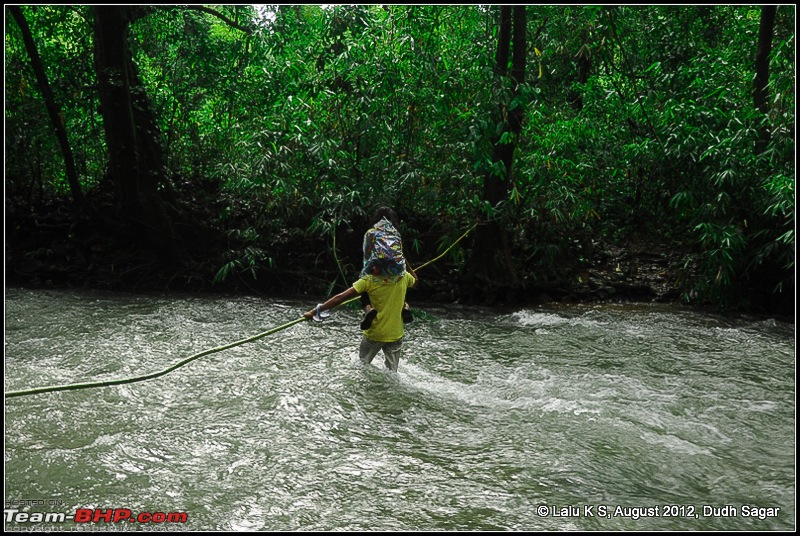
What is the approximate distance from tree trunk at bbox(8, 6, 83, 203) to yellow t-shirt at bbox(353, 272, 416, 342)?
613 cm

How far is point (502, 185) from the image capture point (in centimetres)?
884

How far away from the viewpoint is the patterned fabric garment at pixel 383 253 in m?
5.08

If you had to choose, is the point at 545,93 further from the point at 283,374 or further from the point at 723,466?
the point at 723,466

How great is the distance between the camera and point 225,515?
3.23m

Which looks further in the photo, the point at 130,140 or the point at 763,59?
the point at 130,140

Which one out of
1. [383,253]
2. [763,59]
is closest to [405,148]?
[383,253]

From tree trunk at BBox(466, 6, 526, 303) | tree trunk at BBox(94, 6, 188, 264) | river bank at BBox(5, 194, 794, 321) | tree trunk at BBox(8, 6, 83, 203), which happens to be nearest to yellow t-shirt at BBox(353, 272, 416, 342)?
tree trunk at BBox(466, 6, 526, 303)

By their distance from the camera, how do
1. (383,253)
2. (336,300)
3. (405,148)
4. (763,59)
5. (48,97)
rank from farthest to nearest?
(405,148) → (48,97) → (763,59) → (383,253) → (336,300)

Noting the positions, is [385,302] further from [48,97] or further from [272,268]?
[48,97]

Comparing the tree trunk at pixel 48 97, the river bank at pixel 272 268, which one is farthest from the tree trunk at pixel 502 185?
the tree trunk at pixel 48 97

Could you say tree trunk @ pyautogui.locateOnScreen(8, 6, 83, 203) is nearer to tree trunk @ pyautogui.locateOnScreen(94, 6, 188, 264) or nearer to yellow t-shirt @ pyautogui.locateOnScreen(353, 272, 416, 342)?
tree trunk @ pyautogui.locateOnScreen(94, 6, 188, 264)

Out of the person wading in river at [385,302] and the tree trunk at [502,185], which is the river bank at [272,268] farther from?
the person wading in river at [385,302]

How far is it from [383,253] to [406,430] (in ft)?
4.52

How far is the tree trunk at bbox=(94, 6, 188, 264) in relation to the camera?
888cm
